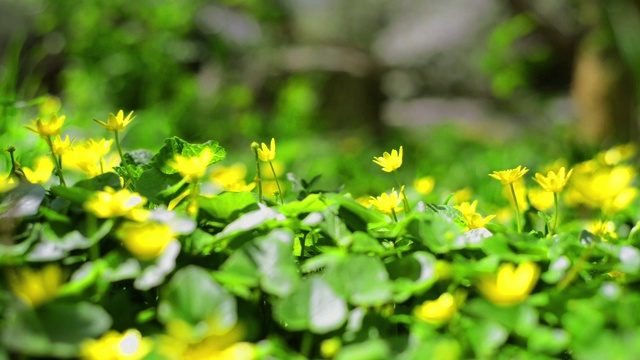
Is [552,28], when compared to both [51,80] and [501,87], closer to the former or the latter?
[501,87]

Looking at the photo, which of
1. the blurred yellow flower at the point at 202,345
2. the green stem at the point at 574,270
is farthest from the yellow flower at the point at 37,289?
the green stem at the point at 574,270

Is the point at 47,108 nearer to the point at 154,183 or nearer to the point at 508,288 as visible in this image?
the point at 154,183

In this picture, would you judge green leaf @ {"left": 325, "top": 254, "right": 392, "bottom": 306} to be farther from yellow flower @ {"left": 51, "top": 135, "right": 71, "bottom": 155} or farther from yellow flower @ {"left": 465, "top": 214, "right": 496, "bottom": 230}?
yellow flower @ {"left": 51, "top": 135, "right": 71, "bottom": 155}

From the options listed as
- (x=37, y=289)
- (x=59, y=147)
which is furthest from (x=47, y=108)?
(x=37, y=289)

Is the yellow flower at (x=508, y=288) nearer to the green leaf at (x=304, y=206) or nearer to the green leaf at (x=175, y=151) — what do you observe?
the green leaf at (x=304, y=206)

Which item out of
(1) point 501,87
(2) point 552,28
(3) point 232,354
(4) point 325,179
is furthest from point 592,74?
(3) point 232,354

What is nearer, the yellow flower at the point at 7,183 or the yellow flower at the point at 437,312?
the yellow flower at the point at 437,312

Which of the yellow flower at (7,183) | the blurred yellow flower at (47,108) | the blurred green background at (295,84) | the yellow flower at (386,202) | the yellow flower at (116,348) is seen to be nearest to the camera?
the yellow flower at (116,348)
